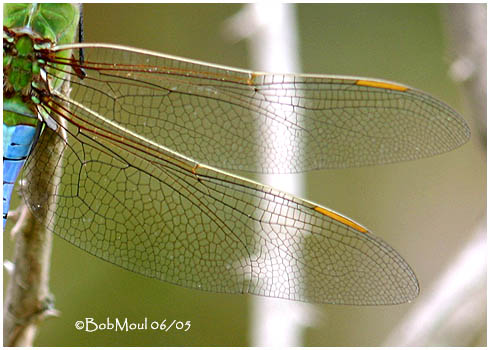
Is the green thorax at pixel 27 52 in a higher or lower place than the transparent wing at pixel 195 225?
higher

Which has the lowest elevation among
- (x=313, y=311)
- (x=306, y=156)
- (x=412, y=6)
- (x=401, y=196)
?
(x=313, y=311)

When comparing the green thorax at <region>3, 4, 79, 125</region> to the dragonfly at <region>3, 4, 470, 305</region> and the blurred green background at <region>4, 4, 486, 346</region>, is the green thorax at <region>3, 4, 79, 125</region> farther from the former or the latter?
the blurred green background at <region>4, 4, 486, 346</region>

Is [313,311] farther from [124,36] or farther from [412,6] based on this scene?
[412,6]

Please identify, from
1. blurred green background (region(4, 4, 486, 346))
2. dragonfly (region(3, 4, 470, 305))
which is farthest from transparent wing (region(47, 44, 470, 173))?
blurred green background (region(4, 4, 486, 346))

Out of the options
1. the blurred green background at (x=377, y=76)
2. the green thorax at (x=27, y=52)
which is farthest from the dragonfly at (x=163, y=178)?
the blurred green background at (x=377, y=76)

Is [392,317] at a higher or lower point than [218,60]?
lower

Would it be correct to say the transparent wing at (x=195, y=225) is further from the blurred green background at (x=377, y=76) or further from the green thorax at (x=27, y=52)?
the blurred green background at (x=377, y=76)

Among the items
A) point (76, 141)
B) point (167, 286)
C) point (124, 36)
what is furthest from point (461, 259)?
point (124, 36)
